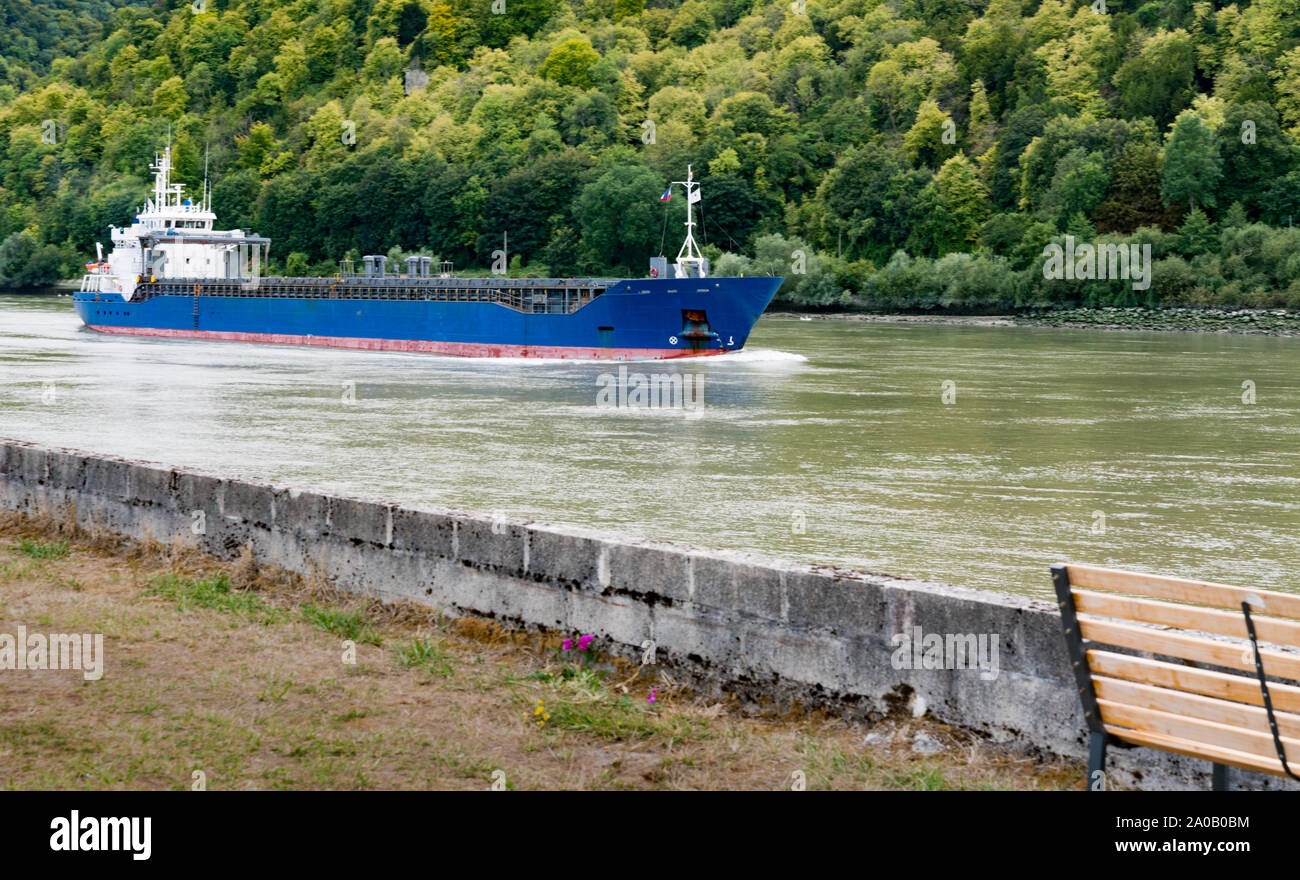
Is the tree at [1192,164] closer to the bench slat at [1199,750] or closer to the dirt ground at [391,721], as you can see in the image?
the dirt ground at [391,721]

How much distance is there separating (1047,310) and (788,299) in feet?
74.4

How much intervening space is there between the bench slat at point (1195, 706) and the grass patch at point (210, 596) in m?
5.76

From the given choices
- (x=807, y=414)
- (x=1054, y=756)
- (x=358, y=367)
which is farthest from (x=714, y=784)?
(x=358, y=367)

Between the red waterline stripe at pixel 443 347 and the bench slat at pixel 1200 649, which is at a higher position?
the red waterline stripe at pixel 443 347

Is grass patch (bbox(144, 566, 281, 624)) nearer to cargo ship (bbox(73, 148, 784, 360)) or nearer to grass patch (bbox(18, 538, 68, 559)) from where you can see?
grass patch (bbox(18, 538, 68, 559))

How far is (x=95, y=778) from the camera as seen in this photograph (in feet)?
19.5

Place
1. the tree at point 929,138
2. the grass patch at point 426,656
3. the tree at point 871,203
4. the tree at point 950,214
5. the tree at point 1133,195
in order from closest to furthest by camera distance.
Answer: the grass patch at point 426,656 → the tree at point 1133,195 → the tree at point 950,214 → the tree at point 871,203 → the tree at point 929,138

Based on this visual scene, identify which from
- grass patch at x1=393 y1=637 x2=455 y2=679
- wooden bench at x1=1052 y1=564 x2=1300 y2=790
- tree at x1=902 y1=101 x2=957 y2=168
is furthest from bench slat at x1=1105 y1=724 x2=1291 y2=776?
tree at x1=902 y1=101 x2=957 y2=168

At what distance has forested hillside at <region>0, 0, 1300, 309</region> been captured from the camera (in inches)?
3910

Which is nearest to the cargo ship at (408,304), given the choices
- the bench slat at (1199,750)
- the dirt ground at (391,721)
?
the dirt ground at (391,721)

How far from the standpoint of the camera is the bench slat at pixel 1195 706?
5051 millimetres

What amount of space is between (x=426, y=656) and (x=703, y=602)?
6.01 feet

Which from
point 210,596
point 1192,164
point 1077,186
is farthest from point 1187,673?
point 1077,186
